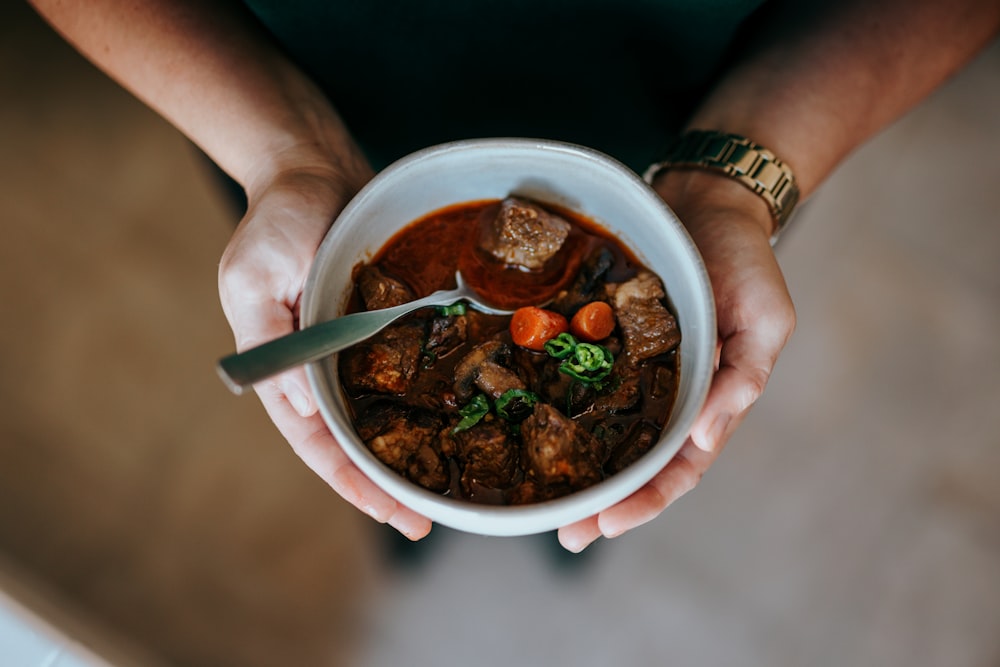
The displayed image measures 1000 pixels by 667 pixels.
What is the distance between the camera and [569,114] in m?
2.04

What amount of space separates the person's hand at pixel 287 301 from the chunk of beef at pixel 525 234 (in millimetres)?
376

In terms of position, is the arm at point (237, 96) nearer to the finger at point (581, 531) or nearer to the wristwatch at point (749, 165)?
the finger at point (581, 531)

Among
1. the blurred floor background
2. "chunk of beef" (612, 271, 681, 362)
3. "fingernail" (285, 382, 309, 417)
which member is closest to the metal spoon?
"fingernail" (285, 382, 309, 417)

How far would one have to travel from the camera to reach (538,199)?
1.56 metres

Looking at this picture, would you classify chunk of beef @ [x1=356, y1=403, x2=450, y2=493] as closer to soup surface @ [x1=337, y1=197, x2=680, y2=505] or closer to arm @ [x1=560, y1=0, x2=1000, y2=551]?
soup surface @ [x1=337, y1=197, x2=680, y2=505]

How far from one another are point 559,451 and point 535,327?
10.9 inches

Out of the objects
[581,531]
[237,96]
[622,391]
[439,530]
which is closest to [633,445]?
[622,391]

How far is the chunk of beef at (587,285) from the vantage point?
1.49 metres

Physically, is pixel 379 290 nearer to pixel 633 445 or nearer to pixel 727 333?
pixel 633 445

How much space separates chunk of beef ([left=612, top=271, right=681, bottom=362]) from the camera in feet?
4.51

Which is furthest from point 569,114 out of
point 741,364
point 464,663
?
point 464,663

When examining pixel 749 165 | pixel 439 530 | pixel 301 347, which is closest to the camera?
pixel 301 347

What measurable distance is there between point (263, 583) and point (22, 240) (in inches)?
79.7

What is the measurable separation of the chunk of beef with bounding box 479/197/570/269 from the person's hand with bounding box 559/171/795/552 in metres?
0.35
